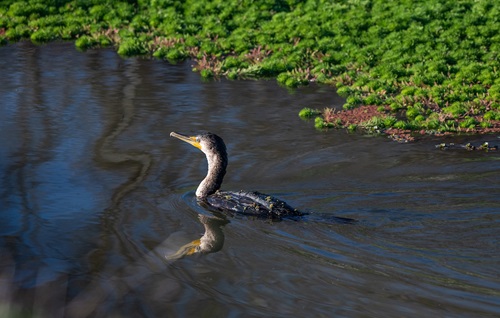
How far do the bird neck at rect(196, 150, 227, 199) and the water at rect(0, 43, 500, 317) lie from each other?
13.2 inches

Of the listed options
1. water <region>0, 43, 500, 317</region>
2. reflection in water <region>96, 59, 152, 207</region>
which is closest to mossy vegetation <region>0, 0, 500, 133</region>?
water <region>0, 43, 500, 317</region>

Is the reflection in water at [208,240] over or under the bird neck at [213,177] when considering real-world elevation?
under

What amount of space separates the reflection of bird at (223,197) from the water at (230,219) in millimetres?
212

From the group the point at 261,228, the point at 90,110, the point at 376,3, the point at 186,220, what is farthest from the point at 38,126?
the point at 376,3

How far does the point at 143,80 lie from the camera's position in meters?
20.4

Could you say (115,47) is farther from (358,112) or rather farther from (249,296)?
(249,296)

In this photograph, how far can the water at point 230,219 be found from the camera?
31.4 ft

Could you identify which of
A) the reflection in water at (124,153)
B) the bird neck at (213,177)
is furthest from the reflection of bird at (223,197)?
the reflection in water at (124,153)

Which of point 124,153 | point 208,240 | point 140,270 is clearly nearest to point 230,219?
point 208,240

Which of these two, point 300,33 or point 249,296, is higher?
point 300,33

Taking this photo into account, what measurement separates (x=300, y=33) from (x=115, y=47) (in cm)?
511

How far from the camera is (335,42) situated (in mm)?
22531

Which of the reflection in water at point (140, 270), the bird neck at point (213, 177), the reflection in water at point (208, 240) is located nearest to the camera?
the reflection in water at point (140, 270)

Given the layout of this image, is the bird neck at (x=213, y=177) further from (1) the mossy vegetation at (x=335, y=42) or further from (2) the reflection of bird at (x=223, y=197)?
(1) the mossy vegetation at (x=335, y=42)
